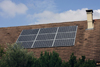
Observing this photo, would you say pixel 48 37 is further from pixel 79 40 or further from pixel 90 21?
pixel 90 21

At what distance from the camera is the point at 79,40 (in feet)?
78.9

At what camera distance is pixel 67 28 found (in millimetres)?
26797

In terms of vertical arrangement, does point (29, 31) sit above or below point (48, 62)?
above

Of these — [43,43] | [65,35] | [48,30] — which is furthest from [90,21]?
[43,43]

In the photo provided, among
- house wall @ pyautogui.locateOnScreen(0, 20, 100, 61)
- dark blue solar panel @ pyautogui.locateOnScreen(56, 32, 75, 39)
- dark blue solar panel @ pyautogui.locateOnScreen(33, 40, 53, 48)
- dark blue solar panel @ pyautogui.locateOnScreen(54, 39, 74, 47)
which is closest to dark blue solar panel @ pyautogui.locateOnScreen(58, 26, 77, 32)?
house wall @ pyautogui.locateOnScreen(0, 20, 100, 61)

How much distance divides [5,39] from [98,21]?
12081mm

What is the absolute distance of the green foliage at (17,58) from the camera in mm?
17922

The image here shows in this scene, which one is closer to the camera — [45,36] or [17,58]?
[17,58]

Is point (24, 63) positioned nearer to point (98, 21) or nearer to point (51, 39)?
point (51, 39)

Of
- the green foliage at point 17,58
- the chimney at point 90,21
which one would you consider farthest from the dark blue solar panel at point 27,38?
the green foliage at point 17,58

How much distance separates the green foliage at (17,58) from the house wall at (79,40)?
4755mm

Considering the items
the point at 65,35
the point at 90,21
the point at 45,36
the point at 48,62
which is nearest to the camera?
the point at 48,62

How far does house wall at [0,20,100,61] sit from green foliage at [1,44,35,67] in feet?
15.6

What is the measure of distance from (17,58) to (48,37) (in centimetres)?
836
